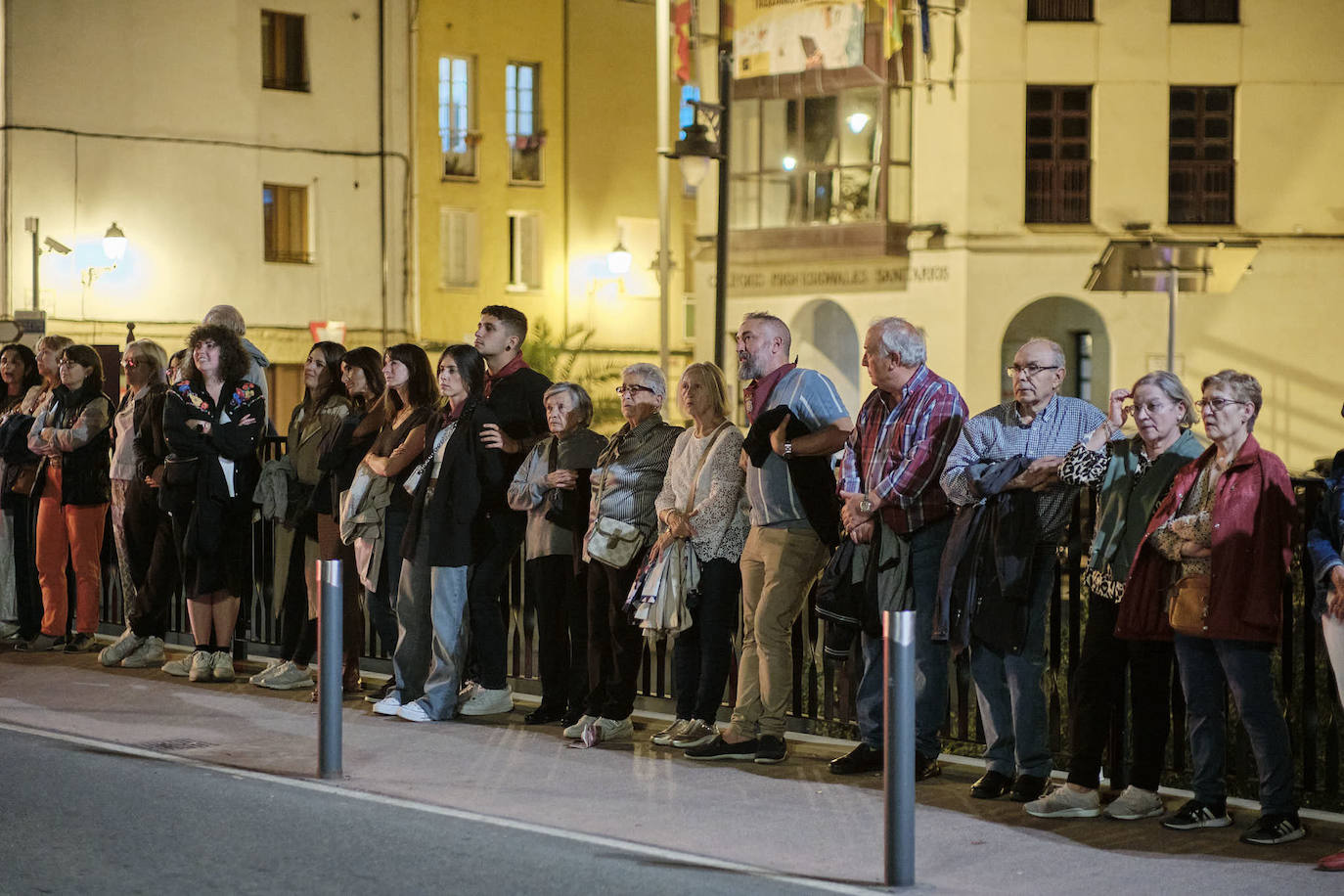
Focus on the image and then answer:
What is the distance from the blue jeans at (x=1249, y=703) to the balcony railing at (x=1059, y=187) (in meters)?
27.8

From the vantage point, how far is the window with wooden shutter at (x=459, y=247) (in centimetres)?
4416

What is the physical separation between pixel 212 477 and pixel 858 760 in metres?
5.09

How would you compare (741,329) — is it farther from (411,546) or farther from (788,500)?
(411,546)

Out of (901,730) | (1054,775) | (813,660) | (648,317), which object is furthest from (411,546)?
(648,317)

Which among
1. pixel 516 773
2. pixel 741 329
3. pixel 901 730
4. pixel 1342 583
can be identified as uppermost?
pixel 741 329

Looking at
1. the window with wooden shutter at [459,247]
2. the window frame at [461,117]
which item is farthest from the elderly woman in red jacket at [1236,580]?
the window frame at [461,117]

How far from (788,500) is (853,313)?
1091 inches

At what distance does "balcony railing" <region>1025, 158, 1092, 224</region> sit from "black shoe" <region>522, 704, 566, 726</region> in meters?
25.7

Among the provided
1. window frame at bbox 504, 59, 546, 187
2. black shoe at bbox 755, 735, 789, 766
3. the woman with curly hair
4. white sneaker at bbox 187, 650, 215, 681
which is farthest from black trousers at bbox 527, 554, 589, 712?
window frame at bbox 504, 59, 546, 187

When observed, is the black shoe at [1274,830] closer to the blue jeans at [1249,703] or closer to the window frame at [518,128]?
the blue jeans at [1249,703]

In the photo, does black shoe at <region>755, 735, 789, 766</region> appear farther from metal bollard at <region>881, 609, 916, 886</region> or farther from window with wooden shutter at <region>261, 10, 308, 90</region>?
window with wooden shutter at <region>261, 10, 308, 90</region>

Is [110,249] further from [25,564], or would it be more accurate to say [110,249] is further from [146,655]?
[146,655]

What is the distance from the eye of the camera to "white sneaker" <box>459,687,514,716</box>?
11344 mm

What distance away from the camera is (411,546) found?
11266 mm
